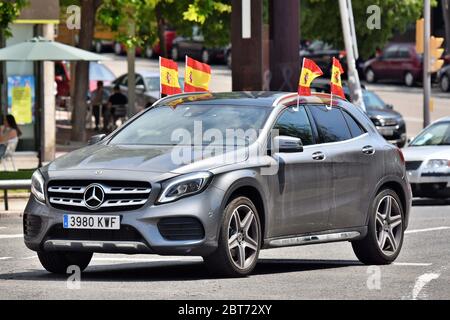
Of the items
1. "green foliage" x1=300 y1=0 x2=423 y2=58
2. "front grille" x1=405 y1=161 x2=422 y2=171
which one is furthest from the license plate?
"green foliage" x1=300 y1=0 x2=423 y2=58

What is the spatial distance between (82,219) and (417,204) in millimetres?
13413

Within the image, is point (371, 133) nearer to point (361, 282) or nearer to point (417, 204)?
point (361, 282)

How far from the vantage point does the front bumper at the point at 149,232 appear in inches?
478

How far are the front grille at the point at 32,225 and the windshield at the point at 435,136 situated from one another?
13.6 metres

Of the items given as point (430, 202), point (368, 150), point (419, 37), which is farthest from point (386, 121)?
point (368, 150)

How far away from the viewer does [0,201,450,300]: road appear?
37.7ft

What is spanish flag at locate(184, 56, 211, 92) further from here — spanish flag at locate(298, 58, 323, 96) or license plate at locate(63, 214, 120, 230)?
license plate at locate(63, 214, 120, 230)

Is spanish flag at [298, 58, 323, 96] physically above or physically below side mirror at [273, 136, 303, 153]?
above

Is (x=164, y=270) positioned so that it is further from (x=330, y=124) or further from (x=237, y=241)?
(x=330, y=124)

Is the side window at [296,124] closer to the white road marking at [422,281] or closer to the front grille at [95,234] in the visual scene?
the white road marking at [422,281]

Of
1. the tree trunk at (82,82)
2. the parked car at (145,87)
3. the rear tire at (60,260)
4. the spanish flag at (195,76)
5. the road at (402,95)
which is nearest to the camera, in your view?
the rear tire at (60,260)

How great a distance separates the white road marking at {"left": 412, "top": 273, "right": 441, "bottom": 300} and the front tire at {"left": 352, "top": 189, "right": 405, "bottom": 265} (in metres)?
1.10

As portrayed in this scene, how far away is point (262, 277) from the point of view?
12.9 meters

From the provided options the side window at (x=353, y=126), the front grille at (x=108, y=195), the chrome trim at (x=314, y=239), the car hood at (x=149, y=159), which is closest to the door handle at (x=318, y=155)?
the chrome trim at (x=314, y=239)
